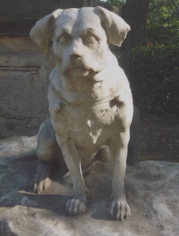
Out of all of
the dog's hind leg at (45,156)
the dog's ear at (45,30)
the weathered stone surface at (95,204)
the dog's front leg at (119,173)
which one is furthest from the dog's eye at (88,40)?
the weathered stone surface at (95,204)

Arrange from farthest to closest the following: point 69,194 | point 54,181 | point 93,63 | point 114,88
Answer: point 54,181
point 69,194
point 114,88
point 93,63

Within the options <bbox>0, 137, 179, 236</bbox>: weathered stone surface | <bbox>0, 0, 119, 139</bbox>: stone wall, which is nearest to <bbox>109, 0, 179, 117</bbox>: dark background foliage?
<bbox>0, 0, 119, 139</bbox>: stone wall

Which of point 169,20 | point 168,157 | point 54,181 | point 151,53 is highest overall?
point 169,20

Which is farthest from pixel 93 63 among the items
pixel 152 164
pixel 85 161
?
pixel 152 164

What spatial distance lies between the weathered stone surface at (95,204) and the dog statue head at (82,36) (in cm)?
91

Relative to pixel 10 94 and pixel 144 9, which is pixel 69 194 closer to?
pixel 10 94

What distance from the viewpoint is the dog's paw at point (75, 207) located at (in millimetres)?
2025

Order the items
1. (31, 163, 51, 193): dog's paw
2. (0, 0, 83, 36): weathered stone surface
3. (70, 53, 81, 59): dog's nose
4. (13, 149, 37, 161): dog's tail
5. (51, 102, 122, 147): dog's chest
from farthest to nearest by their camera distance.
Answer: (0, 0, 83, 36): weathered stone surface, (13, 149, 37, 161): dog's tail, (31, 163, 51, 193): dog's paw, (51, 102, 122, 147): dog's chest, (70, 53, 81, 59): dog's nose

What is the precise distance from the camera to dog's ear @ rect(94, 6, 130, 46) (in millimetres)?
1705

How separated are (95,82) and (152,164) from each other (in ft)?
Answer: 3.91

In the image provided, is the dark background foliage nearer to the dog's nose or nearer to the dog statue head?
the dog statue head

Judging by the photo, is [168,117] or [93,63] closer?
[93,63]

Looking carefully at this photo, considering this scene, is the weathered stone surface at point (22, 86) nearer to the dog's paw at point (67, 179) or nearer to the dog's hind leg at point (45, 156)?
the dog's hind leg at point (45, 156)

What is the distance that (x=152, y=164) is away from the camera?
268 centimetres
